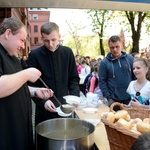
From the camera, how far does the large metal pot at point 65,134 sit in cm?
124

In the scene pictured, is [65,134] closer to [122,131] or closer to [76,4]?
[122,131]

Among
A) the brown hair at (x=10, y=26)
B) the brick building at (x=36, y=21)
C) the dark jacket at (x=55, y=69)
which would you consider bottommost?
the dark jacket at (x=55, y=69)

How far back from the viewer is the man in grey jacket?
3.03 metres

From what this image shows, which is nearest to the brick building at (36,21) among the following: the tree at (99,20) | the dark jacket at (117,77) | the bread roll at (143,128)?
the tree at (99,20)

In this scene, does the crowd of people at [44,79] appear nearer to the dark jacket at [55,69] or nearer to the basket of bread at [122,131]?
the dark jacket at [55,69]

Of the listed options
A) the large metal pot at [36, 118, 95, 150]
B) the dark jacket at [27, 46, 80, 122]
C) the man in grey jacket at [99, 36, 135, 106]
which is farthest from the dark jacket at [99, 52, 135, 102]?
the large metal pot at [36, 118, 95, 150]

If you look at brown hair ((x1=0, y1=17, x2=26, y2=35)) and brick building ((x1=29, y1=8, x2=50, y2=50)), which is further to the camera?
brick building ((x1=29, y1=8, x2=50, y2=50))

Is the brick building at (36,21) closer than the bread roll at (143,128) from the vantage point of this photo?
No

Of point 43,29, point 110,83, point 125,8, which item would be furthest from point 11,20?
point 125,8

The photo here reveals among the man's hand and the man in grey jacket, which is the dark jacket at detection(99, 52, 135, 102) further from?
the man's hand

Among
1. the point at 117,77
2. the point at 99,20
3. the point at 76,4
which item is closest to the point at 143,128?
the point at 117,77

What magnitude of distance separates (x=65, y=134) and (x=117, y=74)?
5.51 feet

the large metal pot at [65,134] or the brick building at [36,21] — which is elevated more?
the brick building at [36,21]

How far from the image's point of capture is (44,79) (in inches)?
91.9
